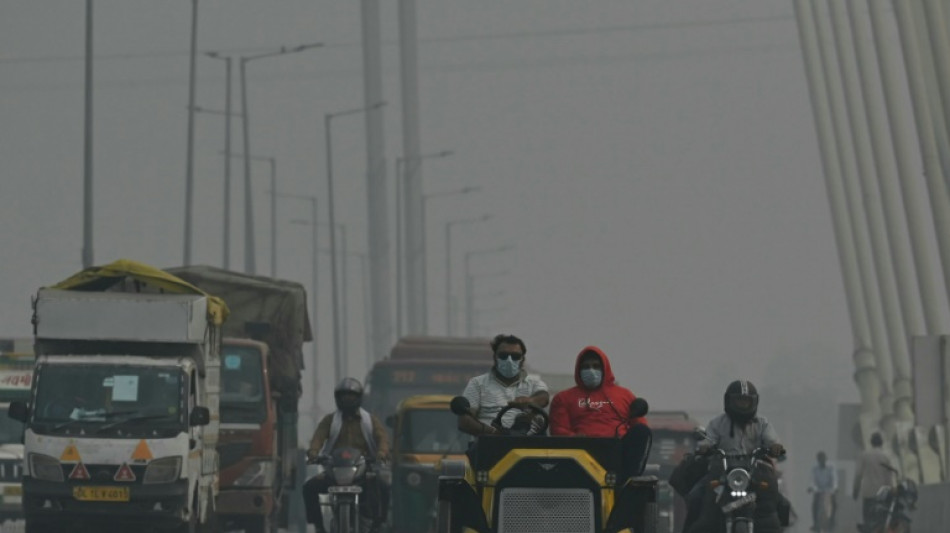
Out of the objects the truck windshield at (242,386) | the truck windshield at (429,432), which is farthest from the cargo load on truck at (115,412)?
the truck windshield at (429,432)

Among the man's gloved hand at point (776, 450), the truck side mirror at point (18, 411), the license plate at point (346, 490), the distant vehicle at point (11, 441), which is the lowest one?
the man's gloved hand at point (776, 450)

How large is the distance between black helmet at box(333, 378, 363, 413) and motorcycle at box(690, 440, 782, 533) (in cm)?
502

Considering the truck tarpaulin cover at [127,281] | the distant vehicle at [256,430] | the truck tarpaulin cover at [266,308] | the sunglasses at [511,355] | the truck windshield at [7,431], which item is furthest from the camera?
the truck tarpaulin cover at [266,308]

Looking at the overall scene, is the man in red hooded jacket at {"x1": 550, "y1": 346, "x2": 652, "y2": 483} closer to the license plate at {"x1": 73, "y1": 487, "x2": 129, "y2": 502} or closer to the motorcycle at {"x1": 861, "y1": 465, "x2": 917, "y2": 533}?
the license plate at {"x1": 73, "y1": 487, "x2": 129, "y2": 502}

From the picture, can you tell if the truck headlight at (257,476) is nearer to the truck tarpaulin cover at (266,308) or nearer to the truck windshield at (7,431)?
the truck tarpaulin cover at (266,308)

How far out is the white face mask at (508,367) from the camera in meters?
17.4

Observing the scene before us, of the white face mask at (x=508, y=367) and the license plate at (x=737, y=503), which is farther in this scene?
the license plate at (x=737, y=503)

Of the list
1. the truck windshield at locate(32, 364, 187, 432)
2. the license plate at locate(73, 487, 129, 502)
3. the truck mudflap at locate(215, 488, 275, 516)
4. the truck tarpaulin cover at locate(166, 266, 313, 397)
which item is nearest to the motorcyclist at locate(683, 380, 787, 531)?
the license plate at locate(73, 487, 129, 502)

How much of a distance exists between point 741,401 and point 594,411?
2022 millimetres

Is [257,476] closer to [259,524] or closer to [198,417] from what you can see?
[259,524]

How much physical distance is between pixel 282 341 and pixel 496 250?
9036 centimetres

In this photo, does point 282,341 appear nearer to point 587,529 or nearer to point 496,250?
point 587,529

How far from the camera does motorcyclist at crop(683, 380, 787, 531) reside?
18516 mm

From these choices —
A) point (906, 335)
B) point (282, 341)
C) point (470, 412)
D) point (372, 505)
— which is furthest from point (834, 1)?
point (470, 412)
